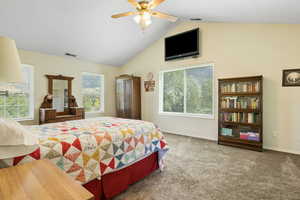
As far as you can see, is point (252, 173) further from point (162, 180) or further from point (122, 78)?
point (122, 78)

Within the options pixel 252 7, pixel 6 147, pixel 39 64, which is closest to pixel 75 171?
pixel 6 147

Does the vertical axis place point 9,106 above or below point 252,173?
above

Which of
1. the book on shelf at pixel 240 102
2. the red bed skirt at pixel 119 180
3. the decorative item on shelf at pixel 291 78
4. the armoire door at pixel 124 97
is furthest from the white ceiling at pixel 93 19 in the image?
the red bed skirt at pixel 119 180

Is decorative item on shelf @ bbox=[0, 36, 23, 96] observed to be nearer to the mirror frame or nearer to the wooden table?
the wooden table

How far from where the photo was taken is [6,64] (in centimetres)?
101

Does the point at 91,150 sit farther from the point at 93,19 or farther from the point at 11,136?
the point at 93,19

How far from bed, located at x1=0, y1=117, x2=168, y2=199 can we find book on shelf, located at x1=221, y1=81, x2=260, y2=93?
2.45 meters

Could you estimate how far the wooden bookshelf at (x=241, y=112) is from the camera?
3385mm

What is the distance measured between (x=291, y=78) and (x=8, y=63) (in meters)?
4.47

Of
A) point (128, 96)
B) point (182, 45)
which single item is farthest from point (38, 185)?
point (128, 96)

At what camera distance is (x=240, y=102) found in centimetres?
364

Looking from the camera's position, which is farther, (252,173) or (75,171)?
(252,173)

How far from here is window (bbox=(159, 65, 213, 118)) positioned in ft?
14.5

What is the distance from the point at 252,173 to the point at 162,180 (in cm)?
143
